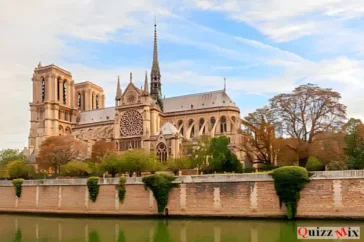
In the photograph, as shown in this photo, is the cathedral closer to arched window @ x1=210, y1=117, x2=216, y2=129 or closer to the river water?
arched window @ x1=210, y1=117, x2=216, y2=129

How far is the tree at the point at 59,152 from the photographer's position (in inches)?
2066

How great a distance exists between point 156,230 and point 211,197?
20.2 feet

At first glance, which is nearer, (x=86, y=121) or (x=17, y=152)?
(x=17, y=152)

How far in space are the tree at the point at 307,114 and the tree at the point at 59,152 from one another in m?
28.3

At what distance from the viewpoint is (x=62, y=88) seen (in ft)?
271

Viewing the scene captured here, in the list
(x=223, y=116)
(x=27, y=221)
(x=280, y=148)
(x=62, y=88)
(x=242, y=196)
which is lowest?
(x=27, y=221)

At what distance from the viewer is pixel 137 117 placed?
2601 inches

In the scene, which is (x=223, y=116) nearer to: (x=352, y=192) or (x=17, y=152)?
(x=17, y=152)

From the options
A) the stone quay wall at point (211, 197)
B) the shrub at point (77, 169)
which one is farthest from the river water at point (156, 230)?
the shrub at point (77, 169)

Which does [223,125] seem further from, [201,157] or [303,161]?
[303,161]

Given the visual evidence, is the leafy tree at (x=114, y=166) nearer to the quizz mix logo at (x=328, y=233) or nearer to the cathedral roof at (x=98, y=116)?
the quizz mix logo at (x=328, y=233)

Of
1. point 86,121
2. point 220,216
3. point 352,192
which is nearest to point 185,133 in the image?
point 86,121

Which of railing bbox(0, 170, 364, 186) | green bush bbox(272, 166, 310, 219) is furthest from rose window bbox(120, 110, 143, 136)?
green bush bbox(272, 166, 310, 219)

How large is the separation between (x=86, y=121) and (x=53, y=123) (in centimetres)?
620
